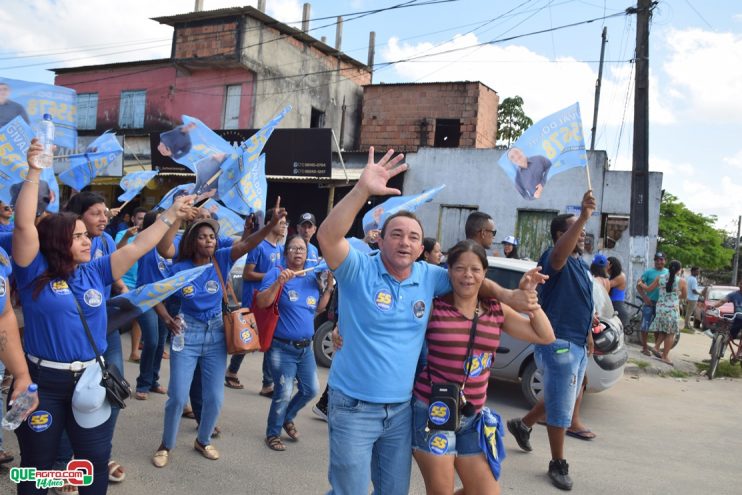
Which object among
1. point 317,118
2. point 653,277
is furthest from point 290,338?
point 317,118

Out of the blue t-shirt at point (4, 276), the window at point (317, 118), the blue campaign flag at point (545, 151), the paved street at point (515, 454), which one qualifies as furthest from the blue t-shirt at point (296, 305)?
the window at point (317, 118)

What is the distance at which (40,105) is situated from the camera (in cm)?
454

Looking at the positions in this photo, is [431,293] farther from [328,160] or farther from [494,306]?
[328,160]

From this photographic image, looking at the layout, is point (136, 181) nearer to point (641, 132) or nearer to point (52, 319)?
point (52, 319)

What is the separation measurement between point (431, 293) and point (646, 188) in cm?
1086

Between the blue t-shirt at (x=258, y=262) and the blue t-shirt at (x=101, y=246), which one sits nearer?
the blue t-shirt at (x=101, y=246)

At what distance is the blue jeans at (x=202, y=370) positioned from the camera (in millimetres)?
4301

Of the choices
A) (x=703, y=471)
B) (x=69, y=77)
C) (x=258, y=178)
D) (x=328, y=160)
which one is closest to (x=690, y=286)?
(x=328, y=160)

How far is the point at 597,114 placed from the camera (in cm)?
2895

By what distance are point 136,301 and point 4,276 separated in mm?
757

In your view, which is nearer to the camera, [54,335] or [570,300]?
[54,335]

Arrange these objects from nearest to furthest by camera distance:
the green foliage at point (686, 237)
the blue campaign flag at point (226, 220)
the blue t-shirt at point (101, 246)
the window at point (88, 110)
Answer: the blue t-shirt at point (101, 246), the blue campaign flag at point (226, 220), the window at point (88, 110), the green foliage at point (686, 237)

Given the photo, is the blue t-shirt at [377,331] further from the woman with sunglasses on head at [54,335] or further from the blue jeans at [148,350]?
the blue jeans at [148,350]

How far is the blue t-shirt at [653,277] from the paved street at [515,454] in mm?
3859
